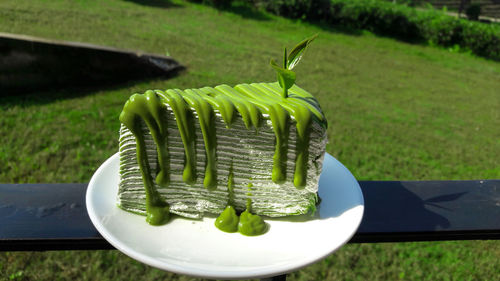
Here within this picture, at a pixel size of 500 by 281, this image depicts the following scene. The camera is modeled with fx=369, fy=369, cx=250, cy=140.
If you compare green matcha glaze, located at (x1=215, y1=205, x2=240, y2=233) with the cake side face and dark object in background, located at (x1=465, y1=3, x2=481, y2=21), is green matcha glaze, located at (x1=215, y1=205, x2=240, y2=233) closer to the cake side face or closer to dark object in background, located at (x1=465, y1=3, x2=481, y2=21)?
the cake side face

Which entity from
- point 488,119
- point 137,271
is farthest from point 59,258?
point 488,119

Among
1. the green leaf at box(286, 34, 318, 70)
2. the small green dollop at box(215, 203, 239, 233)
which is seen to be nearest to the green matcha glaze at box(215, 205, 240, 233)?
the small green dollop at box(215, 203, 239, 233)

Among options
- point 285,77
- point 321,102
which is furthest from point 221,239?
point 321,102

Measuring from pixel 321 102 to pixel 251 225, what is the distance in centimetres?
511

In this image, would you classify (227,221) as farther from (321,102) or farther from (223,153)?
(321,102)

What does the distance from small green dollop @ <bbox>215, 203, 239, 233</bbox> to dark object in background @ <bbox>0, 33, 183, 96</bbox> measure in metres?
4.75

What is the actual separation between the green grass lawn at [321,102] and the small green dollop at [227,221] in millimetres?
1558

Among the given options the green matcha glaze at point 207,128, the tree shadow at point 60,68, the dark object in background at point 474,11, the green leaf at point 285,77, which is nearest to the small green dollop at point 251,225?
the green matcha glaze at point 207,128

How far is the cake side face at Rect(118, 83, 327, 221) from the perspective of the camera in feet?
4.71

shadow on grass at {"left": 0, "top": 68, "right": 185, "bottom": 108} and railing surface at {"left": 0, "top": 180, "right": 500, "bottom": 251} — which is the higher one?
railing surface at {"left": 0, "top": 180, "right": 500, "bottom": 251}

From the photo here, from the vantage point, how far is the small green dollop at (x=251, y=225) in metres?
1.44

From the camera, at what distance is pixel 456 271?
10.3 feet

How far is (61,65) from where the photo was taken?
5.34 m

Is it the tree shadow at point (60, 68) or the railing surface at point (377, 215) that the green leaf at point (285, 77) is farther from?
the tree shadow at point (60, 68)
